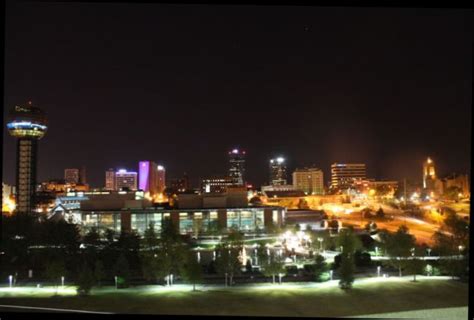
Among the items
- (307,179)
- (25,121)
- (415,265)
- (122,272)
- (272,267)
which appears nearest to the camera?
(122,272)

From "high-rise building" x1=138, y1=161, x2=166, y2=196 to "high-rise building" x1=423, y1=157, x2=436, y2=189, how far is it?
1478 cm

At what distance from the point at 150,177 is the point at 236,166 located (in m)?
8.39

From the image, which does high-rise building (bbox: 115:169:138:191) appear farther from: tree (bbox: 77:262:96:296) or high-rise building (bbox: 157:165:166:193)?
tree (bbox: 77:262:96:296)

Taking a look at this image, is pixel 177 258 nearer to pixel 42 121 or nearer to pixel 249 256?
pixel 249 256

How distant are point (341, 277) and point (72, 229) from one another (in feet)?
17.9

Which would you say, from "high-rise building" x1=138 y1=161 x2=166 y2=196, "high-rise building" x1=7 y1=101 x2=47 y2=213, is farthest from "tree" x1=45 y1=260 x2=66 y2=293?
"high-rise building" x1=7 y1=101 x2=47 y2=213

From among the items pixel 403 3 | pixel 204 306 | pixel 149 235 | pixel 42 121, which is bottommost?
pixel 204 306

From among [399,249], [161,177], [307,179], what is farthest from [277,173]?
[399,249]

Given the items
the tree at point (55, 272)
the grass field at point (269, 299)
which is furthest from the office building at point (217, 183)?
the grass field at point (269, 299)

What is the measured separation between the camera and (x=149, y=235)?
343 inches

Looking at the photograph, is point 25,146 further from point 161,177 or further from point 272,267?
point 272,267

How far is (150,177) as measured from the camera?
22.7 metres

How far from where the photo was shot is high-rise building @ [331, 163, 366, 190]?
24891 mm

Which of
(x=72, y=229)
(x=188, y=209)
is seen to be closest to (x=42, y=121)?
(x=188, y=209)
